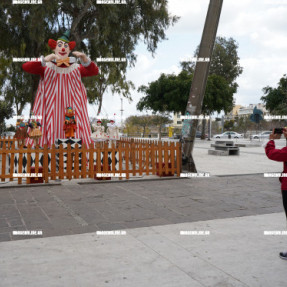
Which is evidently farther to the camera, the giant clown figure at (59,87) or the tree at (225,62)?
the tree at (225,62)

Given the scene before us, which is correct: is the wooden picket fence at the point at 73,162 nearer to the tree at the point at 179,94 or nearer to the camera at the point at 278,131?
the camera at the point at 278,131

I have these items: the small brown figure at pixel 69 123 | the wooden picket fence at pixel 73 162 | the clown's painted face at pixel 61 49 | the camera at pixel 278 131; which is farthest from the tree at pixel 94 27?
the camera at pixel 278 131

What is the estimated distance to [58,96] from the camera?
1254cm

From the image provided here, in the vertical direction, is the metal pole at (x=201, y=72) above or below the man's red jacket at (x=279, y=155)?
above

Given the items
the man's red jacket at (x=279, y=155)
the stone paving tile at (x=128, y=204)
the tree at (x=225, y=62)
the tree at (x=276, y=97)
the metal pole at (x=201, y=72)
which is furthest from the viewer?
the tree at (x=225, y=62)

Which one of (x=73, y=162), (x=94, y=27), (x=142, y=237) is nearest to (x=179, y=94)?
(x=94, y=27)

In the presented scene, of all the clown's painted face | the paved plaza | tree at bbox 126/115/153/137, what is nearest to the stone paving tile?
the paved plaza

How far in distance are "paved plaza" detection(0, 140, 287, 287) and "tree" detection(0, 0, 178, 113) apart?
10.9 metres

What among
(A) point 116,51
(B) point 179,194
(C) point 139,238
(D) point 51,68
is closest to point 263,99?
(A) point 116,51

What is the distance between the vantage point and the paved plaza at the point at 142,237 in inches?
140

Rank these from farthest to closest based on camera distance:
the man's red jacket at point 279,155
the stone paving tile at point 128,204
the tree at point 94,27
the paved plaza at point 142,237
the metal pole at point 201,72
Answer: the tree at point 94,27 < the metal pole at point 201,72 < the stone paving tile at point 128,204 < the man's red jacket at point 279,155 < the paved plaza at point 142,237

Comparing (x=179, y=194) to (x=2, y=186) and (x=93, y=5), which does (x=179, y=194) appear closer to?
(x=2, y=186)

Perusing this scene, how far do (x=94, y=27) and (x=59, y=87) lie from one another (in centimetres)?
651

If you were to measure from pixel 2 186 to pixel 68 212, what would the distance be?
3.26m
